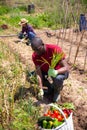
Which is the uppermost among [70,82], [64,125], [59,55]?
[59,55]

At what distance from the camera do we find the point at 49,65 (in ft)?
13.4

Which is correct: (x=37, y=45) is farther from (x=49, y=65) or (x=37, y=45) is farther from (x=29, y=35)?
(x=29, y=35)

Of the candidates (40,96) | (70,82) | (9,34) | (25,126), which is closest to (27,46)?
(9,34)

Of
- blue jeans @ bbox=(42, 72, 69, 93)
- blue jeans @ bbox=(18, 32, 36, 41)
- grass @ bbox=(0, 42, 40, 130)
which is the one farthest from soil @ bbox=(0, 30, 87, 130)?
blue jeans @ bbox=(18, 32, 36, 41)

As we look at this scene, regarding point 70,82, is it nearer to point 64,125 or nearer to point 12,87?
point 12,87

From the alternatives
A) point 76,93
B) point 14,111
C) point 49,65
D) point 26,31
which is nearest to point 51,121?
point 14,111

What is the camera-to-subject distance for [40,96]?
3955mm

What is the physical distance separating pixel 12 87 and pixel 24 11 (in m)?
9.01

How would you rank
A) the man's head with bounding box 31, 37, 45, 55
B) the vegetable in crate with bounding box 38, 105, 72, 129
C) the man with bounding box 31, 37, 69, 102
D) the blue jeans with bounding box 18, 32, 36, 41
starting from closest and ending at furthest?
1. the vegetable in crate with bounding box 38, 105, 72, 129
2. the man's head with bounding box 31, 37, 45, 55
3. the man with bounding box 31, 37, 69, 102
4. the blue jeans with bounding box 18, 32, 36, 41

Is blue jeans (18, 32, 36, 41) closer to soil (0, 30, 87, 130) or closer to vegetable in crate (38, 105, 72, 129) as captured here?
soil (0, 30, 87, 130)

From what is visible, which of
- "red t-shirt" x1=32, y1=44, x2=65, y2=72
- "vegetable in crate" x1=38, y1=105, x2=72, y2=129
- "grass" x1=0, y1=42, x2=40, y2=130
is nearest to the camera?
"vegetable in crate" x1=38, y1=105, x2=72, y2=129

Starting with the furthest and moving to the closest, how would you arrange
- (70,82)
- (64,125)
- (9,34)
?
(9,34) → (70,82) → (64,125)

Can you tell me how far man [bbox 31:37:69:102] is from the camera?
148 inches

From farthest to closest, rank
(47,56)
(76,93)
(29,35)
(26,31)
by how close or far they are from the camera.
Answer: (26,31) → (29,35) → (76,93) → (47,56)
